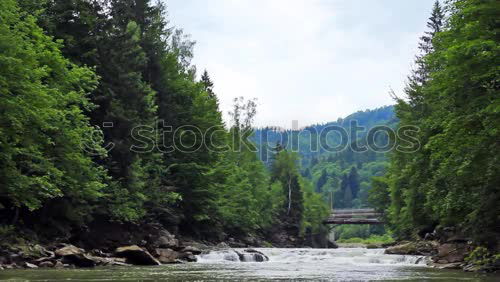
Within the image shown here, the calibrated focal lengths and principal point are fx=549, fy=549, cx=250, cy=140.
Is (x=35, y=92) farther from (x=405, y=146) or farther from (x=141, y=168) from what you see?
(x=405, y=146)

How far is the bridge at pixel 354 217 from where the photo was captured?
103 m

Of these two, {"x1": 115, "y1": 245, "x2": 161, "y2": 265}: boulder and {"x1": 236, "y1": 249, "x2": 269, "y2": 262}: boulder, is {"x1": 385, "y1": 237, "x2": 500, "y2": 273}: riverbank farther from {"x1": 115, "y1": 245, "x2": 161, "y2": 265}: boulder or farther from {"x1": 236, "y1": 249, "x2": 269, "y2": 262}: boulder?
{"x1": 115, "y1": 245, "x2": 161, "y2": 265}: boulder

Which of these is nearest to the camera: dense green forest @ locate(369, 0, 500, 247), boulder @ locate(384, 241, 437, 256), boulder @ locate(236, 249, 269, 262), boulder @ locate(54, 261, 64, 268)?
dense green forest @ locate(369, 0, 500, 247)

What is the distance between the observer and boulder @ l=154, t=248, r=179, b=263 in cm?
2830

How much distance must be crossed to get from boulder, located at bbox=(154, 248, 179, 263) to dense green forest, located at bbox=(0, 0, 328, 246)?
3259 mm

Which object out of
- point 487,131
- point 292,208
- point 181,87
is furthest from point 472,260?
point 292,208

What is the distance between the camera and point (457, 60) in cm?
1784

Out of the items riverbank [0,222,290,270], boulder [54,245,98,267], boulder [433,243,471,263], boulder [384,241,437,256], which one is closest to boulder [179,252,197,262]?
riverbank [0,222,290,270]

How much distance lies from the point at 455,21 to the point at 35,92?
1579 cm

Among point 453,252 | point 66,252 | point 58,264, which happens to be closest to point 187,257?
point 66,252

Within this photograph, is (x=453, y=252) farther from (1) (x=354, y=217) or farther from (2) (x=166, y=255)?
(1) (x=354, y=217)

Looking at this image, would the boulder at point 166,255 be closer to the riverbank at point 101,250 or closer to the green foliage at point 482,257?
the riverbank at point 101,250

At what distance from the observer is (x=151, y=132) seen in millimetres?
36875

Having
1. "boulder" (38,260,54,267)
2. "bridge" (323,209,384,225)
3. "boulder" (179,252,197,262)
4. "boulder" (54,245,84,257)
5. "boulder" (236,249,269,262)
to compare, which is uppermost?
"boulder" (54,245,84,257)
